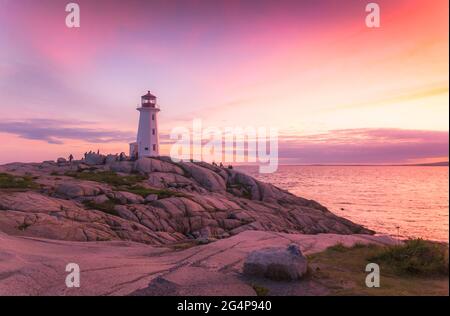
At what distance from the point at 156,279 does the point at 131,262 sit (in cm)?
331

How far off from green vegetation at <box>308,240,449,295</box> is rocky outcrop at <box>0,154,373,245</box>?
7.76 m

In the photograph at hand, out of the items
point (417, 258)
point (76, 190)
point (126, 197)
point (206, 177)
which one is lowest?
point (126, 197)

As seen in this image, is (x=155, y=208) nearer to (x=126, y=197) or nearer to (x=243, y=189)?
(x=126, y=197)

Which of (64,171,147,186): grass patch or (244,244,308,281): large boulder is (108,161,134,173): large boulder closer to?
(64,171,147,186): grass patch

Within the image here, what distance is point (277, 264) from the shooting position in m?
10.5

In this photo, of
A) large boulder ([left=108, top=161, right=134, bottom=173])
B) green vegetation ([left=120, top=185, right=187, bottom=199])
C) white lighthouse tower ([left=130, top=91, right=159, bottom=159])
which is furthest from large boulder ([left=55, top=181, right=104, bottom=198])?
white lighthouse tower ([left=130, top=91, right=159, bottom=159])

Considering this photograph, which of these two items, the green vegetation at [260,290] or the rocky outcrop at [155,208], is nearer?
the green vegetation at [260,290]

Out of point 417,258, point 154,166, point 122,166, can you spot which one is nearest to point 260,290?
point 417,258

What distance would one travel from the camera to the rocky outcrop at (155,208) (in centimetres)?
2434

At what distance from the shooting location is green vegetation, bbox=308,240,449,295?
9.41 m

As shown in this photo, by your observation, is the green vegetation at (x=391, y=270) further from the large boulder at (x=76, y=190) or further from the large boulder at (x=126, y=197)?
the large boulder at (x=76, y=190)

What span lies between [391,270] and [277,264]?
4.14 metres

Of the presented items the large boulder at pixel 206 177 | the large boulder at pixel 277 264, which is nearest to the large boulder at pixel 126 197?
the large boulder at pixel 206 177
